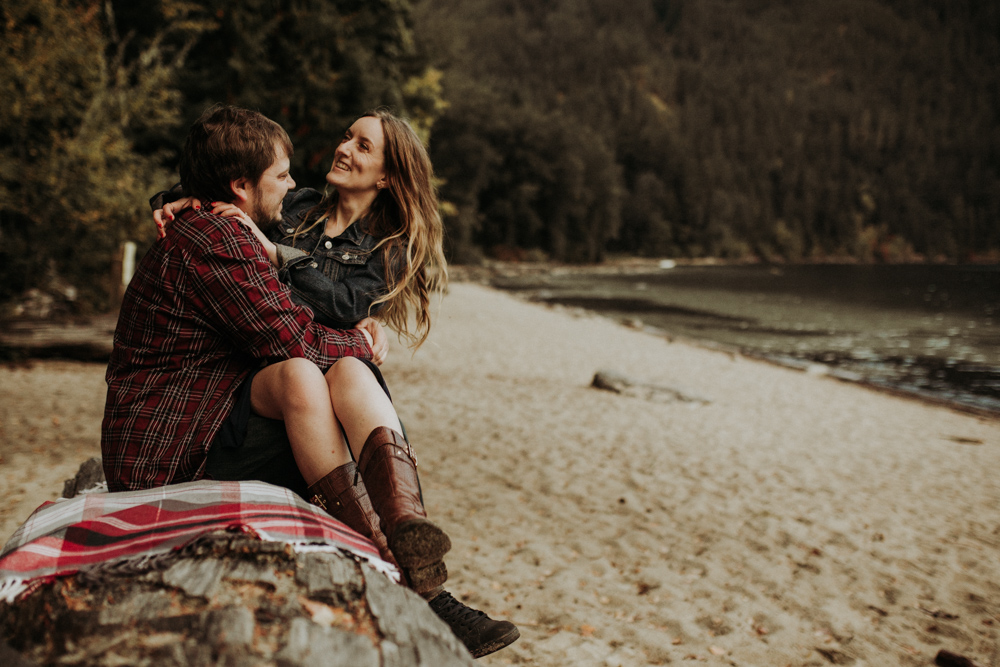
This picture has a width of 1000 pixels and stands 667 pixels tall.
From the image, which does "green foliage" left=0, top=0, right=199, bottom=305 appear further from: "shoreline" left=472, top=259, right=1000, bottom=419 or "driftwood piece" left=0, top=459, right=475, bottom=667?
"shoreline" left=472, top=259, right=1000, bottom=419

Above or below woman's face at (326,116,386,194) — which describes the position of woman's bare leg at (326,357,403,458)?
below

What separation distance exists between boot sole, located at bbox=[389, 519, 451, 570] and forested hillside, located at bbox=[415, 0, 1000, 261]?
84.0ft

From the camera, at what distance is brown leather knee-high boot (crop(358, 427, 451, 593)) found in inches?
77.7

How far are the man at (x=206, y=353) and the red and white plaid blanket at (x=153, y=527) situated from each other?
7.8 inches

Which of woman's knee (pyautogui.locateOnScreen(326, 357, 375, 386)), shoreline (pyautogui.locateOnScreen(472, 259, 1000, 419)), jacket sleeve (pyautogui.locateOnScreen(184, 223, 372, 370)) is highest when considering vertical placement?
jacket sleeve (pyautogui.locateOnScreen(184, 223, 372, 370))

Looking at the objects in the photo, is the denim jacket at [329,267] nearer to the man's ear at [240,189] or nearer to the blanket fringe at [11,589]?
the man's ear at [240,189]

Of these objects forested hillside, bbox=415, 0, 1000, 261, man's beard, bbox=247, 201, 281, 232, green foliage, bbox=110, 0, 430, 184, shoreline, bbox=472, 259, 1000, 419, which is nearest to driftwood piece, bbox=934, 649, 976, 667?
man's beard, bbox=247, 201, 281, 232

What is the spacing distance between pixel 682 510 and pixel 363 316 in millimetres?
3688

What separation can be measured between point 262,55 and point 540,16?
19717 centimetres

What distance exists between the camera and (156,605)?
4.94 feet

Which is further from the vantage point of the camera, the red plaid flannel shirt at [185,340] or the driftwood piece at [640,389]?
the driftwood piece at [640,389]

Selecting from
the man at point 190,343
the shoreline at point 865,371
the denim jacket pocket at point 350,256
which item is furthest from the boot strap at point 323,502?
the shoreline at point 865,371

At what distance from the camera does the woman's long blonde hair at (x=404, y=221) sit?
2.91 metres

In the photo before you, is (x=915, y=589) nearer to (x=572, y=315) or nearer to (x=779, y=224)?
(x=572, y=315)
